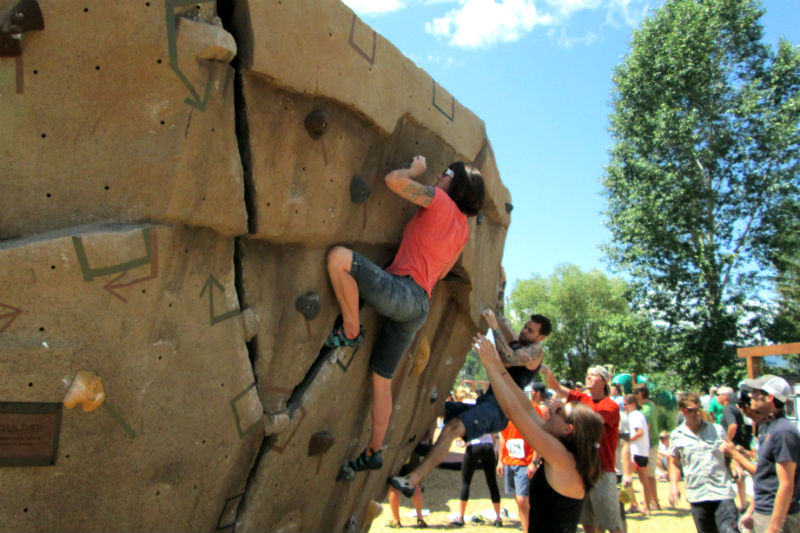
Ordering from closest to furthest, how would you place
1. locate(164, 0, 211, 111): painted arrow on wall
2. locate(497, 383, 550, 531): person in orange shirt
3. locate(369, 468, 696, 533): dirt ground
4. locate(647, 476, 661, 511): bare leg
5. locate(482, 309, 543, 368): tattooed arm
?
locate(164, 0, 211, 111): painted arrow on wall < locate(482, 309, 543, 368): tattooed arm < locate(497, 383, 550, 531): person in orange shirt < locate(369, 468, 696, 533): dirt ground < locate(647, 476, 661, 511): bare leg

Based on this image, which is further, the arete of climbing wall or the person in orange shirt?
the person in orange shirt

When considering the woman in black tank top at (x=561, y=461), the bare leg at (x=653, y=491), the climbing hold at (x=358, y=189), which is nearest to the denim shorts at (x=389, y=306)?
the climbing hold at (x=358, y=189)

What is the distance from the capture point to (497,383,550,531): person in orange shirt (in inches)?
264

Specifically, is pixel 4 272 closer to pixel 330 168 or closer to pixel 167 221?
pixel 167 221

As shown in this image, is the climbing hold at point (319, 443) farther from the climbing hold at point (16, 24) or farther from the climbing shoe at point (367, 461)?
the climbing hold at point (16, 24)

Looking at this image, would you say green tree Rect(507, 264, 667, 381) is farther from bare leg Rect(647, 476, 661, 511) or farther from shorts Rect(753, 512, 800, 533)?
shorts Rect(753, 512, 800, 533)

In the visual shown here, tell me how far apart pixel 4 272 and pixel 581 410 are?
2880mm

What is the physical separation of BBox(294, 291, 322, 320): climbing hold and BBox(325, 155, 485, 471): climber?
173mm

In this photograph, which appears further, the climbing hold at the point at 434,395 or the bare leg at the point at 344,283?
the climbing hold at the point at 434,395

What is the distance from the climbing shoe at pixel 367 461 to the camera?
12.1ft

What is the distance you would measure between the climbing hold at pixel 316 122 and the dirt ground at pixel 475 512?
632 cm

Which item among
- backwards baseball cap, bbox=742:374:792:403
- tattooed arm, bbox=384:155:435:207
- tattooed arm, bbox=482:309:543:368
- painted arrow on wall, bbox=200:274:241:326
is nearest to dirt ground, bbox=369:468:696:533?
tattooed arm, bbox=482:309:543:368

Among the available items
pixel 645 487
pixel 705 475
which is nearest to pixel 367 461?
pixel 705 475

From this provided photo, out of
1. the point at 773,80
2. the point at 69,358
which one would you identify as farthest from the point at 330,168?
the point at 773,80
